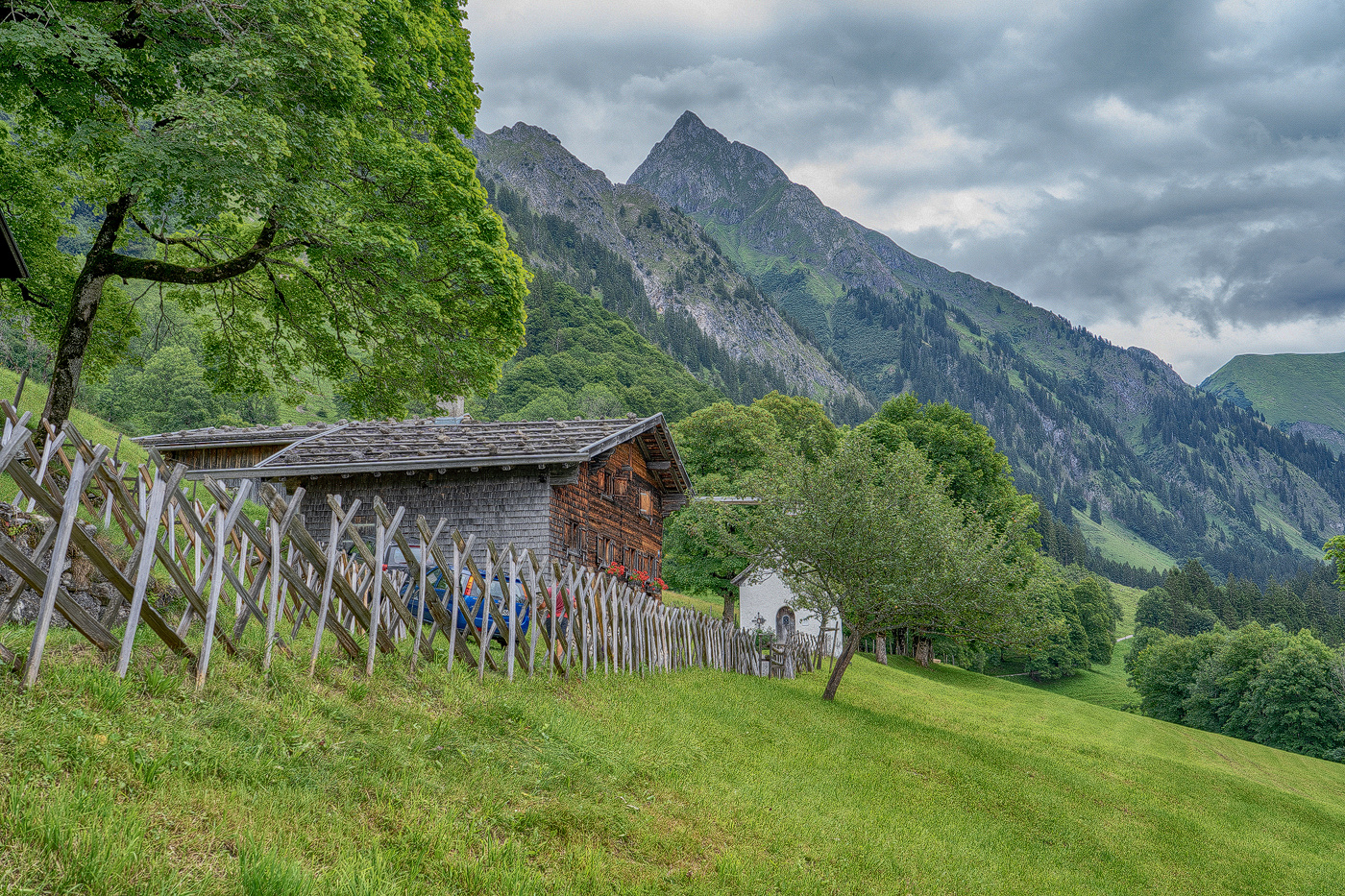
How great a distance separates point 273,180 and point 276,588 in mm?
8353

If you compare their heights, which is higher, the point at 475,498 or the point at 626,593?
the point at 475,498

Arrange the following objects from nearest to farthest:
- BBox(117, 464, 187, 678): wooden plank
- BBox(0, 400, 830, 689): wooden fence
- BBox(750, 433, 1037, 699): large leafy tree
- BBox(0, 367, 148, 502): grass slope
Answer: BBox(0, 400, 830, 689): wooden fence
BBox(117, 464, 187, 678): wooden plank
BBox(0, 367, 148, 502): grass slope
BBox(750, 433, 1037, 699): large leafy tree

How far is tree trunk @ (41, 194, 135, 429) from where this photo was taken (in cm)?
1448

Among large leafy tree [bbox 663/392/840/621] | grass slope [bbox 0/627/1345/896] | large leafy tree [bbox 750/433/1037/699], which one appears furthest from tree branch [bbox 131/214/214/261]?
large leafy tree [bbox 663/392/840/621]

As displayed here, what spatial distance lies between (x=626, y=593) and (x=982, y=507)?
1483 inches

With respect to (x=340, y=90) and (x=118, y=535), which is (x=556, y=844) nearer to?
(x=118, y=535)

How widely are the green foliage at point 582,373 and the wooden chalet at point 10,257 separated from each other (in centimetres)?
7621

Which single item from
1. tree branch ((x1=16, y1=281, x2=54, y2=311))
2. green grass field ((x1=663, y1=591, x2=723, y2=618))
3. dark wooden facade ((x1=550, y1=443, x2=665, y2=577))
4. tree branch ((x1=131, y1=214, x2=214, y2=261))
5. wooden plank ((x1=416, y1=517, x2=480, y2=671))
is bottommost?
green grass field ((x1=663, y1=591, x2=723, y2=618))

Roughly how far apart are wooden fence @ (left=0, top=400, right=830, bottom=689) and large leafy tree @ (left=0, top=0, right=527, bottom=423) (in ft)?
16.8

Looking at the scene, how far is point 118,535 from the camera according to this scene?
527 inches

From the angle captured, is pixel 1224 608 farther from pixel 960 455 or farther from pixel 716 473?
pixel 716 473

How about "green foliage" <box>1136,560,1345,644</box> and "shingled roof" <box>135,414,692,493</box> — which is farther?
"green foliage" <box>1136,560,1345,644</box>

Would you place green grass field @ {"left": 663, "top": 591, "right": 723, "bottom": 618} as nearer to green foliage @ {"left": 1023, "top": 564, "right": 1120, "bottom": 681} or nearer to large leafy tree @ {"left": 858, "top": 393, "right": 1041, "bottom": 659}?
large leafy tree @ {"left": 858, "top": 393, "right": 1041, "bottom": 659}

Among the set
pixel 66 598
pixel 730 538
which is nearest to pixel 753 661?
pixel 730 538
